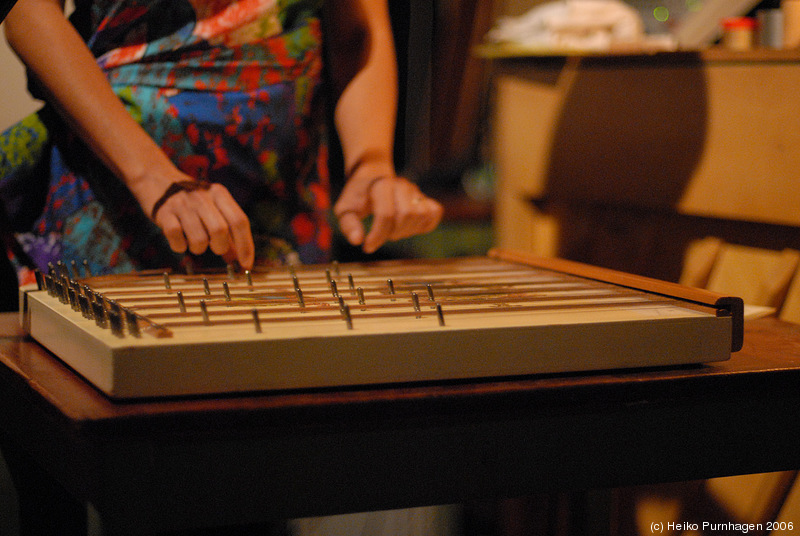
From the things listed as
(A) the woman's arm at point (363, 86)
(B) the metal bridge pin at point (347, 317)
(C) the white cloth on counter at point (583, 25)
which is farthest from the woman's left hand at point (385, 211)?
(C) the white cloth on counter at point (583, 25)

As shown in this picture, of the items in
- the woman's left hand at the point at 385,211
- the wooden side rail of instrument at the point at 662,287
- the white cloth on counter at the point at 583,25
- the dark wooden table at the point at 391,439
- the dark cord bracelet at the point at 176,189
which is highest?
the white cloth on counter at the point at 583,25

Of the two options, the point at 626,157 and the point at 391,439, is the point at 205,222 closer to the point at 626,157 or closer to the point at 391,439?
the point at 391,439

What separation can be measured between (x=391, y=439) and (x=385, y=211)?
0.41m

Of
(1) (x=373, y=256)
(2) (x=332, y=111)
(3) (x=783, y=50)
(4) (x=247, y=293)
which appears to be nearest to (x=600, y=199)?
(3) (x=783, y=50)

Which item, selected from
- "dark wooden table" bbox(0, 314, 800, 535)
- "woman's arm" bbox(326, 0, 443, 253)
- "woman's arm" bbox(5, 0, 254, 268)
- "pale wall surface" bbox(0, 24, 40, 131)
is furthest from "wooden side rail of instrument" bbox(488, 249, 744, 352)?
"pale wall surface" bbox(0, 24, 40, 131)

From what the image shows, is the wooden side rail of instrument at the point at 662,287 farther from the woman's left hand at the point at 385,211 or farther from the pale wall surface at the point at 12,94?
the pale wall surface at the point at 12,94

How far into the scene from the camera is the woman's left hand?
2.90 ft

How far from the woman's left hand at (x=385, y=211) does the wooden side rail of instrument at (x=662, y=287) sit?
0.11m

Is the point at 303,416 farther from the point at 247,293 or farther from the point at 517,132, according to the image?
the point at 517,132

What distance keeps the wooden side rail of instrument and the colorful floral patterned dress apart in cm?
33

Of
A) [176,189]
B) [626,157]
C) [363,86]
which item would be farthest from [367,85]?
[626,157]

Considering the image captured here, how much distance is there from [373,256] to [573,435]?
225 centimetres

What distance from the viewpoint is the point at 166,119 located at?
0.90 metres

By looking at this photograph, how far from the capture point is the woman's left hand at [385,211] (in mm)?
884
